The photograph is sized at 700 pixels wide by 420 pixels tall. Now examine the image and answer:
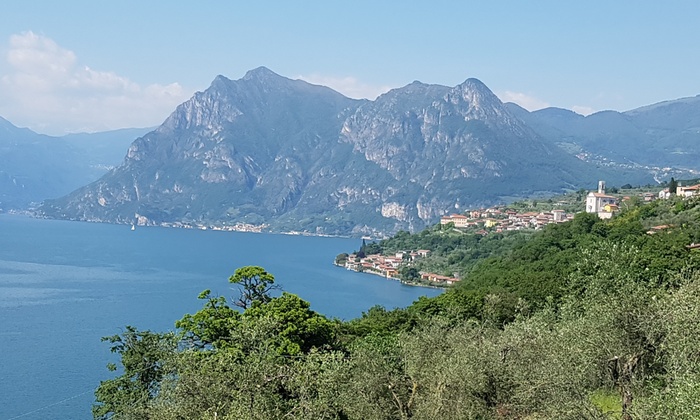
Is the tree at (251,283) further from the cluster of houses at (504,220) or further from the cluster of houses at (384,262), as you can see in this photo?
the cluster of houses at (504,220)

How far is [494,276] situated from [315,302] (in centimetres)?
2536

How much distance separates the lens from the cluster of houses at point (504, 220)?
94.4m

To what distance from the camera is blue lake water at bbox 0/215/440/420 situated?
3594 cm

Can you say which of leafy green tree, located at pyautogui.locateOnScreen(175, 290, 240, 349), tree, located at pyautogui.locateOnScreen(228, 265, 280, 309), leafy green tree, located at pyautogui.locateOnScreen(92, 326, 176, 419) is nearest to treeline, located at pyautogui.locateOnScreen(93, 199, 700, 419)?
leafy green tree, located at pyautogui.locateOnScreen(92, 326, 176, 419)

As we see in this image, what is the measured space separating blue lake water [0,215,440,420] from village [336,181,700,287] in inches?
139

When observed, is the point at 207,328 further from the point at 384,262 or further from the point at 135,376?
the point at 384,262

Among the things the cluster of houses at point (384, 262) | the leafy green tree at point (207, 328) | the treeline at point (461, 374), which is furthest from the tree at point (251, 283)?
the cluster of houses at point (384, 262)

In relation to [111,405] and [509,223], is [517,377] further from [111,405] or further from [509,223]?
[509,223]

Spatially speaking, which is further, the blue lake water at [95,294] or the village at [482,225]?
the village at [482,225]

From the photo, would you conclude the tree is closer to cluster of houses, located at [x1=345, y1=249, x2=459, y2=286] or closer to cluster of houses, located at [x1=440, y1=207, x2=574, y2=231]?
A: cluster of houses, located at [x1=345, y1=249, x2=459, y2=286]

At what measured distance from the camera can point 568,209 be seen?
102 metres

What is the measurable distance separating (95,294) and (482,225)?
204ft

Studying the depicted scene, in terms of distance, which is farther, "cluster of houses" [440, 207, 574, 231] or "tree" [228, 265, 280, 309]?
"cluster of houses" [440, 207, 574, 231]

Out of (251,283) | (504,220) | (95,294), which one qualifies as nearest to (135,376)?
(251,283)
